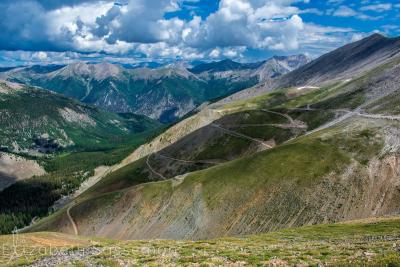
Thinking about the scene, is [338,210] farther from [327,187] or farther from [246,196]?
[246,196]

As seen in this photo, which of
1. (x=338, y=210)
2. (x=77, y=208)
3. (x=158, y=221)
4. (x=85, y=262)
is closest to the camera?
(x=85, y=262)

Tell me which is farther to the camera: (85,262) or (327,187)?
(327,187)

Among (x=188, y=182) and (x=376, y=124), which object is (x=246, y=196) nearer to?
(x=188, y=182)

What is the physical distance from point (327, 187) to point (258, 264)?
94213mm

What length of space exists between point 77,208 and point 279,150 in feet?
321

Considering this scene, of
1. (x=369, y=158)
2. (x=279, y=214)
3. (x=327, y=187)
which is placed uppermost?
(x=369, y=158)

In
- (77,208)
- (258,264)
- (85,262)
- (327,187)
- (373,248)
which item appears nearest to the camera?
(258,264)

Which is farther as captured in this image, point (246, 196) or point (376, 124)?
point (376, 124)

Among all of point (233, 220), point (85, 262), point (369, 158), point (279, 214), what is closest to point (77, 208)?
point (233, 220)

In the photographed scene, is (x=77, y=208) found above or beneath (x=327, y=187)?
beneath

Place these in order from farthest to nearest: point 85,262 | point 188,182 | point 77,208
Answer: point 77,208 → point 188,182 → point 85,262

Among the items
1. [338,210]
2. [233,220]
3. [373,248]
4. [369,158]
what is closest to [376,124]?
[369,158]

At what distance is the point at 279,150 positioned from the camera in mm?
150000

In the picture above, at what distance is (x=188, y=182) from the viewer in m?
156
